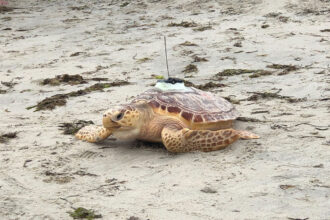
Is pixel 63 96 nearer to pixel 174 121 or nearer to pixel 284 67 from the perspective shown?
pixel 174 121

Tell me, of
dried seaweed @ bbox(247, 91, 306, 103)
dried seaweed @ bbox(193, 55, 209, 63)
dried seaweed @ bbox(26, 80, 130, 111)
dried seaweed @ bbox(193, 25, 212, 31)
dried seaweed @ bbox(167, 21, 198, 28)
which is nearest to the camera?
dried seaweed @ bbox(247, 91, 306, 103)

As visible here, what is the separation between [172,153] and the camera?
395 cm

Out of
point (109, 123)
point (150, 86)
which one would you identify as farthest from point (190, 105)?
point (150, 86)

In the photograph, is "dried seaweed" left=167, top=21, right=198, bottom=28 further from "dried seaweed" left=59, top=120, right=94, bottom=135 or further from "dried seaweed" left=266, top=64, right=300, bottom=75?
"dried seaweed" left=59, top=120, right=94, bottom=135

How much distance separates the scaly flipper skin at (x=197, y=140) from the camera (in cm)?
384

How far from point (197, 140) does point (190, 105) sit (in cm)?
39

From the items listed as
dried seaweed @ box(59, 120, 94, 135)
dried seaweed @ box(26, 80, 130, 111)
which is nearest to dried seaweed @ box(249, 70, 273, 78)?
dried seaweed @ box(26, 80, 130, 111)

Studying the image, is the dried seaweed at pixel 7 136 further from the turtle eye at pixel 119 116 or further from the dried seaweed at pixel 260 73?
the dried seaweed at pixel 260 73

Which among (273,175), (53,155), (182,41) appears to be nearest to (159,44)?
(182,41)

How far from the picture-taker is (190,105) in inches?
163

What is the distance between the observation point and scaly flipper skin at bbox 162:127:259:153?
3836 millimetres

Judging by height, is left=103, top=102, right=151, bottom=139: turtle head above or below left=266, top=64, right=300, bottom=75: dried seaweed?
above

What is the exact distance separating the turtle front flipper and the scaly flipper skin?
0.56 meters

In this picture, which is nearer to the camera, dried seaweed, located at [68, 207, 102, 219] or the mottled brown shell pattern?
dried seaweed, located at [68, 207, 102, 219]
